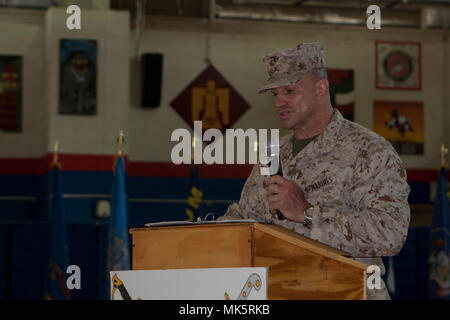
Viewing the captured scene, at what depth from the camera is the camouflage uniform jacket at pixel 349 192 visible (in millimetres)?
2473

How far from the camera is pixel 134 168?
1247 cm

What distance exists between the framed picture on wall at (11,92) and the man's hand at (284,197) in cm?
1004

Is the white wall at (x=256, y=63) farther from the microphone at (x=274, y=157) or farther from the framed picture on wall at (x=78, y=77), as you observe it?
the microphone at (x=274, y=157)

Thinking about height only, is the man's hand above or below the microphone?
below

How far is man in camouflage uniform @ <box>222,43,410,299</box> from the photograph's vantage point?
2.46 metres

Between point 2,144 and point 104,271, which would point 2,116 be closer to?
point 2,144

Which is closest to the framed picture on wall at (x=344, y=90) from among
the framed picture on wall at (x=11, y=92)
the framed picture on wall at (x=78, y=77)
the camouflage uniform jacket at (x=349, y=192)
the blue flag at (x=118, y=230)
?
the framed picture on wall at (x=78, y=77)

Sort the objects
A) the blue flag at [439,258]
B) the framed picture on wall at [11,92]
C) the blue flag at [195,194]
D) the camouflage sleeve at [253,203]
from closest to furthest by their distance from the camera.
Result: the camouflage sleeve at [253,203] → the blue flag at [439,258] → the blue flag at [195,194] → the framed picture on wall at [11,92]

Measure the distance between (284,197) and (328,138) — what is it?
58 cm

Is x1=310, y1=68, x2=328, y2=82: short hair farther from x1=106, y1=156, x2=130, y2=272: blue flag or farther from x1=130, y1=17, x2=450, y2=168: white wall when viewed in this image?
x1=130, y1=17, x2=450, y2=168: white wall

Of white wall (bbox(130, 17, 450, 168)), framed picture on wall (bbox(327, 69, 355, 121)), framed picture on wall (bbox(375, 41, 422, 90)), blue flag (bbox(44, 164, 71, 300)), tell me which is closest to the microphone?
blue flag (bbox(44, 164, 71, 300))

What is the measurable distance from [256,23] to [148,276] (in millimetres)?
11165

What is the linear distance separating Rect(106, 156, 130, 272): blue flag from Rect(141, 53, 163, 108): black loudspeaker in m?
4.35
